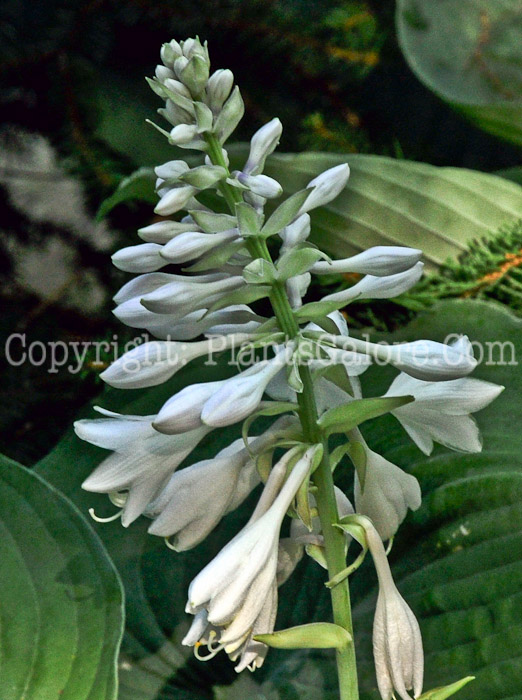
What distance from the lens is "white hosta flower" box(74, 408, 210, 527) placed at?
337 mm

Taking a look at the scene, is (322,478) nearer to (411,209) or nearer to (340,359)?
(340,359)

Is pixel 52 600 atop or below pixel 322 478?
below

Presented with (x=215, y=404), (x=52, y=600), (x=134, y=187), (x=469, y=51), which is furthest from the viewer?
(x=469, y=51)

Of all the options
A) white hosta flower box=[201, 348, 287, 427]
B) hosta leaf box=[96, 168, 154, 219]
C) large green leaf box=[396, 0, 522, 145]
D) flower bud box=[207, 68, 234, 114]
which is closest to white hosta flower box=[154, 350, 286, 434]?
white hosta flower box=[201, 348, 287, 427]

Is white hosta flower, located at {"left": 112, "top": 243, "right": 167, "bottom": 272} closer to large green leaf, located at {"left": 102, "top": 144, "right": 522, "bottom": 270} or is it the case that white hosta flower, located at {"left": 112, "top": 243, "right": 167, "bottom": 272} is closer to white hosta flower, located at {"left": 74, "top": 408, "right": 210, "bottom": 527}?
white hosta flower, located at {"left": 74, "top": 408, "right": 210, "bottom": 527}

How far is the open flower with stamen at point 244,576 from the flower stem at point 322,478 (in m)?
0.02

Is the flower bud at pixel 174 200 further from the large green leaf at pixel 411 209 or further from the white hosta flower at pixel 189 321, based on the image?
the large green leaf at pixel 411 209

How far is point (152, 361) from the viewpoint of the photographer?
1.07 feet

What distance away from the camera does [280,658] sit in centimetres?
46

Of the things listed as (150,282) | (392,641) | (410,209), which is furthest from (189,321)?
(410,209)

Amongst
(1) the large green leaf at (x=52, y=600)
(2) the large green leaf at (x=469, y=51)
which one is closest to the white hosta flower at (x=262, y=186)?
(1) the large green leaf at (x=52, y=600)

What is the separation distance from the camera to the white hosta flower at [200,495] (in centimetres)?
34

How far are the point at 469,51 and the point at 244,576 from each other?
1.92ft

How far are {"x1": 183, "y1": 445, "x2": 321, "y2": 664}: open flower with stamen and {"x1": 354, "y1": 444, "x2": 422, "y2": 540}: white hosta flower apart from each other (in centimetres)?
5
